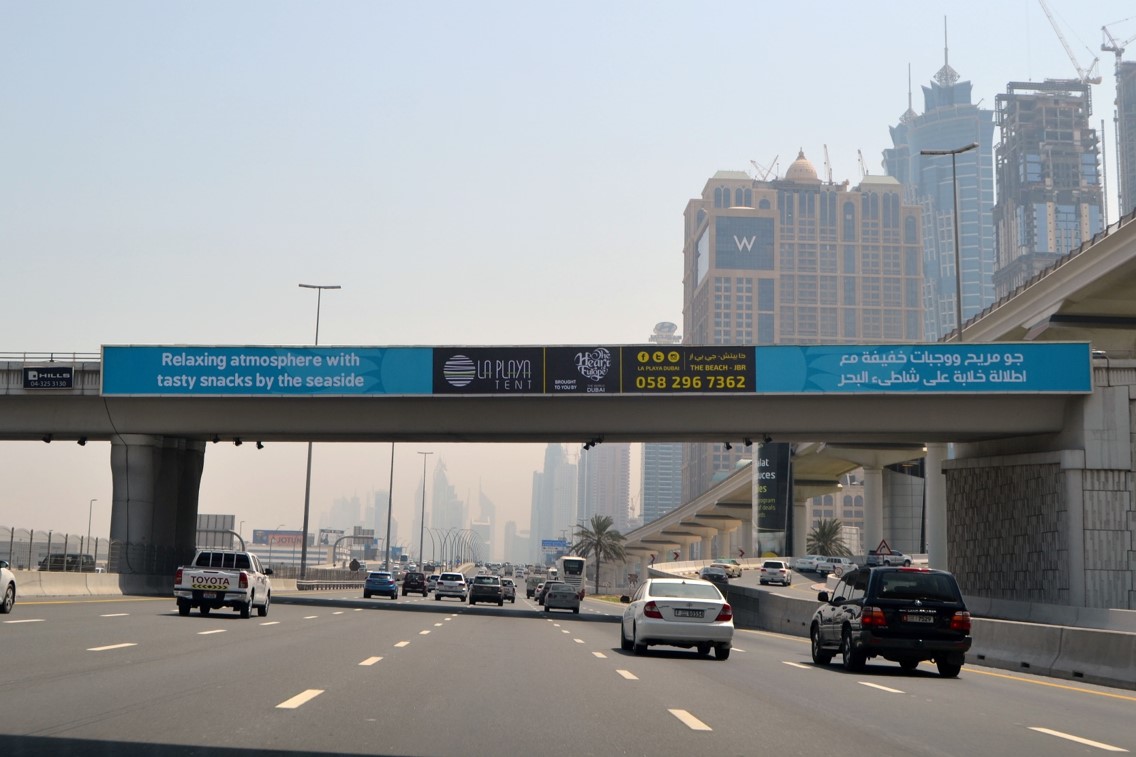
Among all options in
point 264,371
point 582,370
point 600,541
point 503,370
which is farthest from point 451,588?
point 600,541

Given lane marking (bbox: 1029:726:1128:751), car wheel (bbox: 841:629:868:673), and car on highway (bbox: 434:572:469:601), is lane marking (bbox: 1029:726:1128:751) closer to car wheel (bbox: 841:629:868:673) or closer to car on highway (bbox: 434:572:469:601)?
car wheel (bbox: 841:629:868:673)

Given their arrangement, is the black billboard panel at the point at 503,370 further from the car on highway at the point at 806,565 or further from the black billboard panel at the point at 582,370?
the car on highway at the point at 806,565

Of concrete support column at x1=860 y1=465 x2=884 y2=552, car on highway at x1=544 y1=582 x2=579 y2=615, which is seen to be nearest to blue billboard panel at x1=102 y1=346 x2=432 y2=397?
car on highway at x1=544 y1=582 x2=579 y2=615

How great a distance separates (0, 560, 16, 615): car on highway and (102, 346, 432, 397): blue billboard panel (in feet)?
55.8

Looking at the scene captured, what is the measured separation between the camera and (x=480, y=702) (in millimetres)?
13430

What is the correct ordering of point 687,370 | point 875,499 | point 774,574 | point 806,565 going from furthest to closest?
point 806,565, point 875,499, point 774,574, point 687,370

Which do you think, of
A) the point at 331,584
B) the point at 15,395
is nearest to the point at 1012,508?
the point at 15,395

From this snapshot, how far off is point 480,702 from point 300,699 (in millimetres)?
1840

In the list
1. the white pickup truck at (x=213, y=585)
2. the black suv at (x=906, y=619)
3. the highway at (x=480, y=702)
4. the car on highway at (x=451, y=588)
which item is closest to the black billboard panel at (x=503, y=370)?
the white pickup truck at (x=213, y=585)

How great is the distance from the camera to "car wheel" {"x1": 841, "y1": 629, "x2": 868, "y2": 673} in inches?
826

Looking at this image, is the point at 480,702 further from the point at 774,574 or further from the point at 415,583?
the point at 774,574

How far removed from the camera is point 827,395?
138 feet

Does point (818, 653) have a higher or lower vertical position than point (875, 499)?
lower

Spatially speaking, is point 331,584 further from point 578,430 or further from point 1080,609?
point 1080,609
